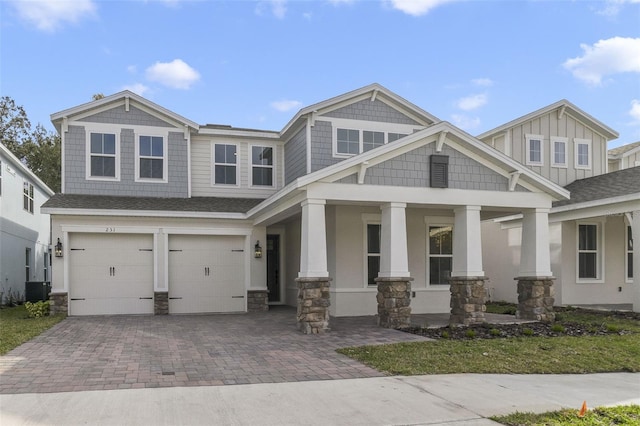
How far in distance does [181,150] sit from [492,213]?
9277mm

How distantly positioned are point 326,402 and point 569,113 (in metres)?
16.1

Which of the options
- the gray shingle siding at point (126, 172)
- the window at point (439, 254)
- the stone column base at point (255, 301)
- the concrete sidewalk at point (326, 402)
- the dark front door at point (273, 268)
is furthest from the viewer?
the dark front door at point (273, 268)

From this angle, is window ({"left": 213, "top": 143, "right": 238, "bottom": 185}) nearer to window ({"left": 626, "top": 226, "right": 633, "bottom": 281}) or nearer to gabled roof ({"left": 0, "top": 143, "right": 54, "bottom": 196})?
gabled roof ({"left": 0, "top": 143, "right": 54, "bottom": 196})

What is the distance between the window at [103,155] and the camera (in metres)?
15.3

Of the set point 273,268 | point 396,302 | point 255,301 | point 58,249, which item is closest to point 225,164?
point 273,268

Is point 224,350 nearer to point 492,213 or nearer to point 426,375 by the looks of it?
point 426,375

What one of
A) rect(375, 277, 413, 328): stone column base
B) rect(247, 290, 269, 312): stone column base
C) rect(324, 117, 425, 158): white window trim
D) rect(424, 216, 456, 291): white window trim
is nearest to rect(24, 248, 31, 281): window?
rect(247, 290, 269, 312): stone column base

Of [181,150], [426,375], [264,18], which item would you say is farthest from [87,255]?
[426,375]

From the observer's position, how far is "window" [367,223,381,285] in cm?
1388

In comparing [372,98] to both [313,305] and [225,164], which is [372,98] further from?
[313,305]

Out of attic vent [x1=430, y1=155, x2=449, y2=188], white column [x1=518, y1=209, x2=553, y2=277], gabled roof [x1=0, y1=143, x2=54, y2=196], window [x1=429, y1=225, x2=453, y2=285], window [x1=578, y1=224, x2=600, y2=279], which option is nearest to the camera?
attic vent [x1=430, y1=155, x2=449, y2=188]

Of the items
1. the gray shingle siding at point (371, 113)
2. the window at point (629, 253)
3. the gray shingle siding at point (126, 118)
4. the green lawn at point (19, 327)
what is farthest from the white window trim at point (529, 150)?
the green lawn at point (19, 327)

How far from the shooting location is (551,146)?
18.1 metres

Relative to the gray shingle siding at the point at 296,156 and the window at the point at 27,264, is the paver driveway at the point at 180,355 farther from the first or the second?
the window at the point at 27,264
